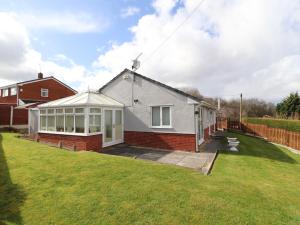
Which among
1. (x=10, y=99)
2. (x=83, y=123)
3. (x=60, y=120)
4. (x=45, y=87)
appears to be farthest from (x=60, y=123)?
(x=10, y=99)

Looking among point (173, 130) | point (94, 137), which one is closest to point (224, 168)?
point (173, 130)

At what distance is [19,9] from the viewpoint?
9781 millimetres

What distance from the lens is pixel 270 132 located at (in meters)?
21.3

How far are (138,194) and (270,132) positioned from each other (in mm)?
20824

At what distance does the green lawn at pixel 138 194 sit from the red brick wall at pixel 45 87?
22.1 meters

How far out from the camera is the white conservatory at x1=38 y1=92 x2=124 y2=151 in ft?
39.5

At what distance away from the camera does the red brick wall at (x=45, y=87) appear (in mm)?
27391

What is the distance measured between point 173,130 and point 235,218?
8292mm

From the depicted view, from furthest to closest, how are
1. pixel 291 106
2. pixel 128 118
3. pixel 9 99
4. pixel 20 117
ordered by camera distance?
pixel 291 106 < pixel 9 99 < pixel 20 117 < pixel 128 118

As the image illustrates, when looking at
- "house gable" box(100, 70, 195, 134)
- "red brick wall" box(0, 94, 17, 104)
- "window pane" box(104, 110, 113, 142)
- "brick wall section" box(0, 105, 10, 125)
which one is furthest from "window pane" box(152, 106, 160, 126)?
"red brick wall" box(0, 94, 17, 104)

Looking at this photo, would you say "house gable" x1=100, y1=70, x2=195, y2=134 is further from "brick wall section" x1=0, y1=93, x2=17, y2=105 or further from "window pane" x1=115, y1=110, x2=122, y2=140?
"brick wall section" x1=0, y1=93, x2=17, y2=105

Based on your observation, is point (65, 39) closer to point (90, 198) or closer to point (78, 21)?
point (78, 21)

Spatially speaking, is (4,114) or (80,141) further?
(4,114)

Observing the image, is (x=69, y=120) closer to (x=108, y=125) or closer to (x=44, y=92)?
(x=108, y=125)
